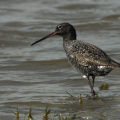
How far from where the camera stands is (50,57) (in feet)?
40.6

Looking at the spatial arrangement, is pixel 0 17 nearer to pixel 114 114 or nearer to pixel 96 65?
pixel 96 65

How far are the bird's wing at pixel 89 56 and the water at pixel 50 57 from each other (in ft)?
2.20

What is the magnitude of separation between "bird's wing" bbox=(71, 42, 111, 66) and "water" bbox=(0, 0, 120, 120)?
669 mm

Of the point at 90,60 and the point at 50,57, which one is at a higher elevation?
the point at 90,60

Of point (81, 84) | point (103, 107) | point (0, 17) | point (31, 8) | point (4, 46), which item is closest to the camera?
point (103, 107)

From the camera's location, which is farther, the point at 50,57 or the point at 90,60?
the point at 50,57

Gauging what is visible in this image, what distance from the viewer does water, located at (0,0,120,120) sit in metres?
8.38

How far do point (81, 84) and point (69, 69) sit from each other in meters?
1.37

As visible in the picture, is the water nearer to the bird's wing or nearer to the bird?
the bird

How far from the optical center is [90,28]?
1552 cm

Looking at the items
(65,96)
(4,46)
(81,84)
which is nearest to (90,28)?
(4,46)

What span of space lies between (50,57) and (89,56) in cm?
370

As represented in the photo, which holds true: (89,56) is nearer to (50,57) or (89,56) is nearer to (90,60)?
(90,60)

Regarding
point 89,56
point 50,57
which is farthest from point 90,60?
point 50,57
